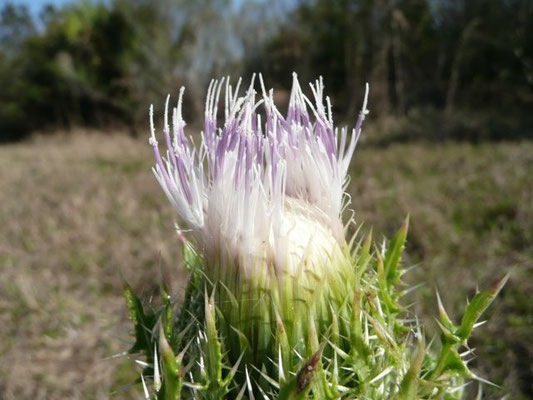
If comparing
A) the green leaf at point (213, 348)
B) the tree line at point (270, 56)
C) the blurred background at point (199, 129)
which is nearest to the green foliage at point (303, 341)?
the green leaf at point (213, 348)

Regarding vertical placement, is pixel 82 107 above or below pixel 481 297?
below

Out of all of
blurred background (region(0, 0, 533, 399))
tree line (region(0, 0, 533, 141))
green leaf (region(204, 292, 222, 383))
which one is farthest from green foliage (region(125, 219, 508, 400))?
tree line (region(0, 0, 533, 141))

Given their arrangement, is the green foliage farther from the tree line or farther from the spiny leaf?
the tree line

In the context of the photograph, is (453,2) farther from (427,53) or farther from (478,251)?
(478,251)

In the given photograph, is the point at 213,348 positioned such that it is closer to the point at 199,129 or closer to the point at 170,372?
the point at 170,372

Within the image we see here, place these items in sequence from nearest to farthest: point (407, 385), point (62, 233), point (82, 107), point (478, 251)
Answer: point (407, 385) < point (478, 251) < point (62, 233) < point (82, 107)

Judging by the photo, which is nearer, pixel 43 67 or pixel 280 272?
pixel 280 272

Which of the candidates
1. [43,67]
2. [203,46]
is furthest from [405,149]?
[43,67]
